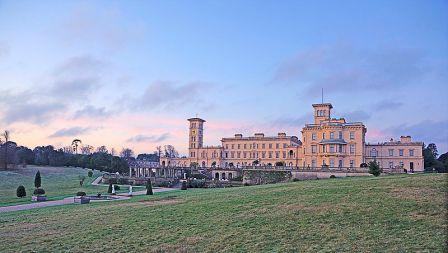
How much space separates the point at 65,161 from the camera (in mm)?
96625

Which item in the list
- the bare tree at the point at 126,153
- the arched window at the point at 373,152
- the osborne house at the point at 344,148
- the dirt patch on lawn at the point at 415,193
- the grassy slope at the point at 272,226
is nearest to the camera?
the grassy slope at the point at 272,226

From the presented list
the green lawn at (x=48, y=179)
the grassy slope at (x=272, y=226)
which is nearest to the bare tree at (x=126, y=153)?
the green lawn at (x=48, y=179)

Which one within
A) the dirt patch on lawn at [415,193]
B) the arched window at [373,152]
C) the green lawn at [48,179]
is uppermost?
the arched window at [373,152]

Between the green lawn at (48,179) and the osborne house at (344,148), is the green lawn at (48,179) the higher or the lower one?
the lower one

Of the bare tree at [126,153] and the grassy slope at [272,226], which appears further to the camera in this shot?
the bare tree at [126,153]

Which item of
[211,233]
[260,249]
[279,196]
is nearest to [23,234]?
[211,233]

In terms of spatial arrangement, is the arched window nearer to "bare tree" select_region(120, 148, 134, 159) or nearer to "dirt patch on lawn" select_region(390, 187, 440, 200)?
"dirt patch on lawn" select_region(390, 187, 440, 200)

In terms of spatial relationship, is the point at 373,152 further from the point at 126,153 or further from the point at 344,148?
the point at 126,153

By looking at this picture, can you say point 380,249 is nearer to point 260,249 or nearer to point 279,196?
point 260,249

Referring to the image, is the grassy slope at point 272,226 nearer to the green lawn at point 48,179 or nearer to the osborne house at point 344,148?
the green lawn at point 48,179

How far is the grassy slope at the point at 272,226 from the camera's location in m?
10.9

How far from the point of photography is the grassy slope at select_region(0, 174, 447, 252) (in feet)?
35.8

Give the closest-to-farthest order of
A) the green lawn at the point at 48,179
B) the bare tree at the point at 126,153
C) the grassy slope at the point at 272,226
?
the grassy slope at the point at 272,226
the green lawn at the point at 48,179
the bare tree at the point at 126,153

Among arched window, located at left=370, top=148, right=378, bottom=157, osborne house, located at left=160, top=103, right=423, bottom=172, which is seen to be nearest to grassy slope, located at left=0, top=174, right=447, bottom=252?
osborne house, located at left=160, top=103, right=423, bottom=172
